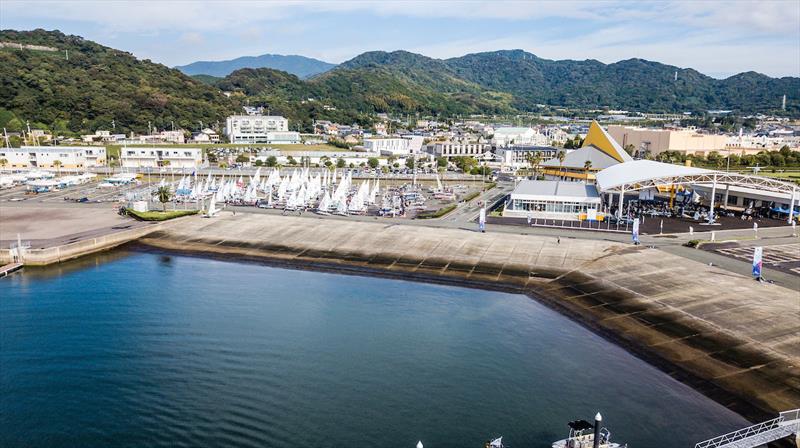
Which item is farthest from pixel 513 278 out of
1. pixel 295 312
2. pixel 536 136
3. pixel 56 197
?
pixel 536 136

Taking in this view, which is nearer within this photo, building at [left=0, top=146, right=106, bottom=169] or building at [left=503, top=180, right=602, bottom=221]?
building at [left=503, top=180, right=602, bottom=221]

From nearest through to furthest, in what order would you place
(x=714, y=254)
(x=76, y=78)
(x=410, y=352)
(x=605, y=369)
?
(x=605, y=369) < (x=410, y=352) < (x=714, y=254) < (x=76, y=78)

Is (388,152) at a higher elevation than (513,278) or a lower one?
higher

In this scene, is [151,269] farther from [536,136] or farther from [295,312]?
[536,136]

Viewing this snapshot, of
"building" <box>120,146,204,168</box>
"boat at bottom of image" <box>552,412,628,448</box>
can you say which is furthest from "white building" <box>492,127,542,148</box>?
"boat at bottom of image" <box>552,412,628,448</box>

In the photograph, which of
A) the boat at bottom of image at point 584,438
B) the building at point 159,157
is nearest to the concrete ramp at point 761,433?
the boat at bottom of image at point 584,438

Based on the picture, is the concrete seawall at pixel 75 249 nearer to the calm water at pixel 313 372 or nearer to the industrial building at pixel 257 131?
the calm water at pixel 313 372

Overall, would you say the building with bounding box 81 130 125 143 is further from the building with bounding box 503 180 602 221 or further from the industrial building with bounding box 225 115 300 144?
the building with bounding box 503 180 602 221
